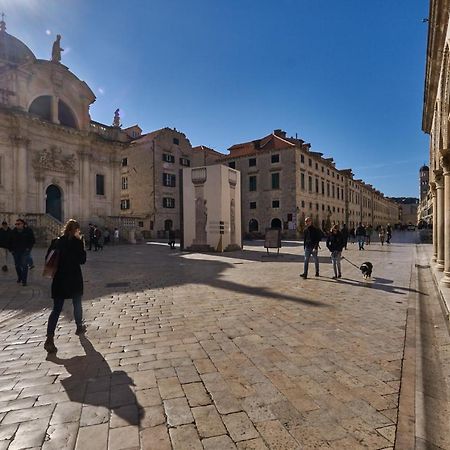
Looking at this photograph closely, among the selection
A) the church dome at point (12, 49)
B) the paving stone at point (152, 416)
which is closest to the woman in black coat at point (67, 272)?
the paving stone at point (152, 416)

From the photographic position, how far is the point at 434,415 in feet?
9.11

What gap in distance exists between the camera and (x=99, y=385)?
3.28m

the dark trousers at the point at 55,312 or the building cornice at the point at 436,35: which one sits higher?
the building cornice at the point at 436,35

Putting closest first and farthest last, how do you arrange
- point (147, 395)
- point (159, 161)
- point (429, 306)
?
point (147, 395) → point (429, 306) → point (159, 161)

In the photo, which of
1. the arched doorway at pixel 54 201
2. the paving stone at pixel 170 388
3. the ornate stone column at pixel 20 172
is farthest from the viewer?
the arched doorway at pixel 54 201

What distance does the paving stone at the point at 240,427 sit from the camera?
8.00 ft

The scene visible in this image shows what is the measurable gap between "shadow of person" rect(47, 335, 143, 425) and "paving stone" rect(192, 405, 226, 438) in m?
0.51

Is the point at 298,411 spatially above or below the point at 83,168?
below

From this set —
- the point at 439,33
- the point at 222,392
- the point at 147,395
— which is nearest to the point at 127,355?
the point at 147,395

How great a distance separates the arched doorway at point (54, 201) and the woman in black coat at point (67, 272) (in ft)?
81.5

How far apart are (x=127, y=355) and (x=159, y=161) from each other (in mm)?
39635

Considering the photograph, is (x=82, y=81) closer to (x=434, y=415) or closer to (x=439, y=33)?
(x=439, y=33)

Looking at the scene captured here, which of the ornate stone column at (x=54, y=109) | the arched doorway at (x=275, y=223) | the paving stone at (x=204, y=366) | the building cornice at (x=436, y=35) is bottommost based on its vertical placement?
the paving stone at (x=204, y=366)

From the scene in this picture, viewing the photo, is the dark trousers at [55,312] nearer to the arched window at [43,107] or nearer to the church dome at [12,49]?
the arched window at [43,107]
